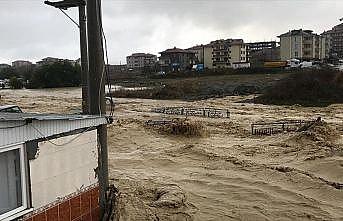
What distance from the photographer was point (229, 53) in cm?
10869

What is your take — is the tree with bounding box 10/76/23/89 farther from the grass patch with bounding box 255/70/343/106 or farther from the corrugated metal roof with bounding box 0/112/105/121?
the corrugated metal roof with bounding box 0/112/105/121

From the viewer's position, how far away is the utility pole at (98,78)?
22.9 feet

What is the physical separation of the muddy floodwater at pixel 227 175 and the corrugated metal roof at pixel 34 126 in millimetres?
2256

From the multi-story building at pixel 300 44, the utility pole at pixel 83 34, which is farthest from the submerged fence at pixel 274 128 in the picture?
the multi-story building at pixel 300 44

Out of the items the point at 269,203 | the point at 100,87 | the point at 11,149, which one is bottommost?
the point at 269,203

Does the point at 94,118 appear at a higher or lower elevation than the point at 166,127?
higher

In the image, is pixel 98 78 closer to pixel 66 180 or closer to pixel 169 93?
pixel 66 180

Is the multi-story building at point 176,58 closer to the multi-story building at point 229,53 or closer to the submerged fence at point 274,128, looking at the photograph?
the multi-story building at point 229,53

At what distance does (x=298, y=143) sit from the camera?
16.6 meters

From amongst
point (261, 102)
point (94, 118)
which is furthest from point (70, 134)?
point (261, 102)

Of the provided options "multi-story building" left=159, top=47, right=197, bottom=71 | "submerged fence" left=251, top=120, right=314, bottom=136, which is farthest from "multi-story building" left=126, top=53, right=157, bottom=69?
"submerged fence" left=251, top=120, right=314, bottom=136

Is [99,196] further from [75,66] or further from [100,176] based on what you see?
[75,66]

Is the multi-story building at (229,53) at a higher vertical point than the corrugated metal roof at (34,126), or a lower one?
higher

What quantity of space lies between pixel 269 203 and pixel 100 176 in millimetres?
4259
